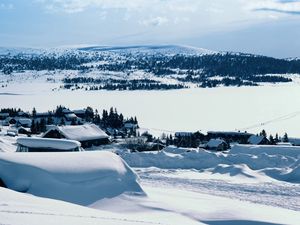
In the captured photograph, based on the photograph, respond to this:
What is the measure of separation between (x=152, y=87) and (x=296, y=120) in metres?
73.2

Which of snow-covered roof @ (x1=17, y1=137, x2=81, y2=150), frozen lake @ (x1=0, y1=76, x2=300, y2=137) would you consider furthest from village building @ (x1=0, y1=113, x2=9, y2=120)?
snow-covered roof @ (x1=17, y1=137, x2=81, y2=150)

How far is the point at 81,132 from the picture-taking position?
3853 centimetres

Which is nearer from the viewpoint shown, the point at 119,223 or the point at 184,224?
the point at 119,223

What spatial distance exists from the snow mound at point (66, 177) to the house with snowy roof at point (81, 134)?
2330 centimetres

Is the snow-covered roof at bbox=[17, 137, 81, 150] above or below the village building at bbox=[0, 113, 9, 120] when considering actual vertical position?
above

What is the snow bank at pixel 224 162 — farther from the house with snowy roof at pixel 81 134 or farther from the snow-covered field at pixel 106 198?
the house with snowy roof at pixel 81 134

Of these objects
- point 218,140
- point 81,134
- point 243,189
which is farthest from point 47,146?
point 218,140

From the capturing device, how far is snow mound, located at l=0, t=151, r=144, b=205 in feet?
40.4

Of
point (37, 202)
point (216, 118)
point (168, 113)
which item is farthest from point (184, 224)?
point (168, 113)

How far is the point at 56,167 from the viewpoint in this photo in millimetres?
12992

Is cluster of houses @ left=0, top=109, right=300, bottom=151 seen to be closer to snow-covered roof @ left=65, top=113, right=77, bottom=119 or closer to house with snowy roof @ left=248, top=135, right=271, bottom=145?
house with snowy roof @ left=248, top=135, right=271, bottom=145

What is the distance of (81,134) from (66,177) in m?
25.7

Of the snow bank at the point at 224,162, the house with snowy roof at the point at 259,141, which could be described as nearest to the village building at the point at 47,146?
the snow bank at the point at 224,162

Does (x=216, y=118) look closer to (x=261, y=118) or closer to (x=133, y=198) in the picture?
(x=261, y=118)
